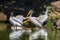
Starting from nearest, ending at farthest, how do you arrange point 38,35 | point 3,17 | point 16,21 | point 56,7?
point 38,35
point 16,21
point 56,7
point 3,17

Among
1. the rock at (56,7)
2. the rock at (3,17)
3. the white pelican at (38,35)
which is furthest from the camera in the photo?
the rock at (3,17)

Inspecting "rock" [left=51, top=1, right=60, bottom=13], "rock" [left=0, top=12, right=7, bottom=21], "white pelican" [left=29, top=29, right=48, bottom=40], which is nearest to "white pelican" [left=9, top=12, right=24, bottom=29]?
"rock" [left=0, top=12, right=7, bottom=21]

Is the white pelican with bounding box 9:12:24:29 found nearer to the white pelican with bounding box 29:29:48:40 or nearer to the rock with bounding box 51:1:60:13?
the rock with bounding box 51:1:60:13

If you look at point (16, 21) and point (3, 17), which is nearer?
point (16, 21)

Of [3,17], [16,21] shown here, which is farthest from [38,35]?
[3,17]

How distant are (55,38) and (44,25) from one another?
20.0 feet

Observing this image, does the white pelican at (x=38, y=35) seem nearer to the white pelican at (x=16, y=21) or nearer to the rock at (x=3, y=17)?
the white pelican at (x=16, y=21)

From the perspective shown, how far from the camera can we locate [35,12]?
2650 centimetres

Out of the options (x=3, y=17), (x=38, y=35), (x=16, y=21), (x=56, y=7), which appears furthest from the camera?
(x=3, y=17)

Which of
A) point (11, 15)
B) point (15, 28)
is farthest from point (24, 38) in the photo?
point (11, 15)

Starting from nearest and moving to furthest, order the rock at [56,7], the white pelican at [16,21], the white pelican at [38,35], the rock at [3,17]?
the white pelican at [38,35] < the white pelican at [16,21] < the rock at [56,7] < the rock at [3,17]

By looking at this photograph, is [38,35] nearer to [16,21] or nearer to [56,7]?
[16,21]

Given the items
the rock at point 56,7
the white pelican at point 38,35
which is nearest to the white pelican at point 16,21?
the rock at point 56,7

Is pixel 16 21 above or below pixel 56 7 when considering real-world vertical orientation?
below
